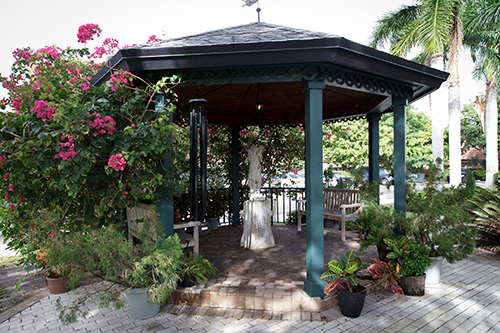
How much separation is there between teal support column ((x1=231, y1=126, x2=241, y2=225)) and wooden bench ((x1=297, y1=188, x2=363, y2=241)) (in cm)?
169

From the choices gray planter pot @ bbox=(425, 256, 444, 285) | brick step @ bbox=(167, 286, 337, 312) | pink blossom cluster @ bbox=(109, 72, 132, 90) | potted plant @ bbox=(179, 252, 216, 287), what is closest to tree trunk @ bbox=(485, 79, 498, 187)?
gray planter pot @ bbox=(425, 256, 444, 285)

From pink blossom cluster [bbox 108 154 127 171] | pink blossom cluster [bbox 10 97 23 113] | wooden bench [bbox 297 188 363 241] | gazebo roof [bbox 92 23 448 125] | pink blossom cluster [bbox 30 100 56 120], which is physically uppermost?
gazebo roof [bbox 92 23 448 125]

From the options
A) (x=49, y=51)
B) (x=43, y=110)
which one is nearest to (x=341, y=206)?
(x=43, y=110)

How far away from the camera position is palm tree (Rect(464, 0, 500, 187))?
13242 millimetres

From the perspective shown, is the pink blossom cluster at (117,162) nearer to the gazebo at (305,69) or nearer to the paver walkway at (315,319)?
the gazebo at (305,69)

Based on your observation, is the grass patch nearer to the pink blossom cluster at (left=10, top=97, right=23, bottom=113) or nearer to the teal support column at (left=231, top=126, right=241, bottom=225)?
the pink blossom cluster at (left=10, top=97, right=23, bottom=113)

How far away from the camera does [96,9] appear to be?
43.2 ft

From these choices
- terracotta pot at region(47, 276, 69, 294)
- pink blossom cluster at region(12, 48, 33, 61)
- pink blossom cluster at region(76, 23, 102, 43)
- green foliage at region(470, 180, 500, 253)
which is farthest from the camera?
green foliage at region(470, 180, 500, 253)

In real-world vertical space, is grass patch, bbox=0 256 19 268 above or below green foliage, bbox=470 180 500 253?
below

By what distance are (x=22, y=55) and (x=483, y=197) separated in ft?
29.4

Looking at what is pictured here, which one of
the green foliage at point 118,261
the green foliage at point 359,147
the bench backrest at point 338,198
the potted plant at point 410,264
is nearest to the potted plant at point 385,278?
the potted plant at point 410,264

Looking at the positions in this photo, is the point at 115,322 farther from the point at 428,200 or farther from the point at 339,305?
the point at 428,200

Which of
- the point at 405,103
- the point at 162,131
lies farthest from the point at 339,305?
the point at 405,103

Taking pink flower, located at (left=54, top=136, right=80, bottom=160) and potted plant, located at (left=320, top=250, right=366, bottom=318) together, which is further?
potted plant, located at (left=320, top=250, right=366, bottom=318)
